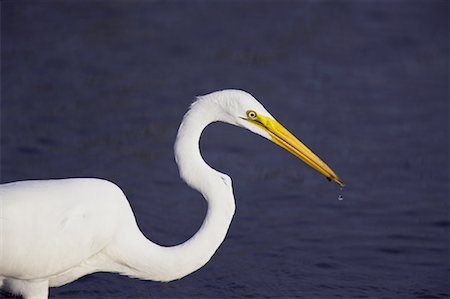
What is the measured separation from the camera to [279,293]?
619cm

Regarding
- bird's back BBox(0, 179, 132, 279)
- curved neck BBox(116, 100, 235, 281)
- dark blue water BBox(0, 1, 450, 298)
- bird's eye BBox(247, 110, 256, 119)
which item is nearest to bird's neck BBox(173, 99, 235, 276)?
curved neck BBox(116, 100, 235, 281)

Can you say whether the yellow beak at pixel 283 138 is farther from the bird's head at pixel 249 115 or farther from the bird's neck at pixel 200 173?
the bird's neck at pixel 200 173

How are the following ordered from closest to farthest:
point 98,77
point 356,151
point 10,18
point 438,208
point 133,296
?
point 133,296 < point 438,208 < point 356,151 < point 98,77 < point 10,18

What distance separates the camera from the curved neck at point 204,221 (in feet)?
15.8

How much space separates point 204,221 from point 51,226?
806mm

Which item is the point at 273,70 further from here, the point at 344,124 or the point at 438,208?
the point at 438,208

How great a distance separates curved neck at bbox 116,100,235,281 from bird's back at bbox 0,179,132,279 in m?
0.24

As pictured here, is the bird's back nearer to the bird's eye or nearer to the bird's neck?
the bird's neck

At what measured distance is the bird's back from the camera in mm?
4836

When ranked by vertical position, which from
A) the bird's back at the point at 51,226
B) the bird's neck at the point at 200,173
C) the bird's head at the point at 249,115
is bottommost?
the bird's back at the point at 51,226

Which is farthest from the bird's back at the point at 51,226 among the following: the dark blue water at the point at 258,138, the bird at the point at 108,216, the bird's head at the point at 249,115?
the dark blue water at the point at 258,138

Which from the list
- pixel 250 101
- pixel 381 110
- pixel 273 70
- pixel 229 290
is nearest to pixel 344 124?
pixel 381 110

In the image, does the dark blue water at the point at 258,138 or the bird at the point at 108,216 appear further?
the dark blue water at the point at 258,138

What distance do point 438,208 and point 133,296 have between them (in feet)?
9.44
